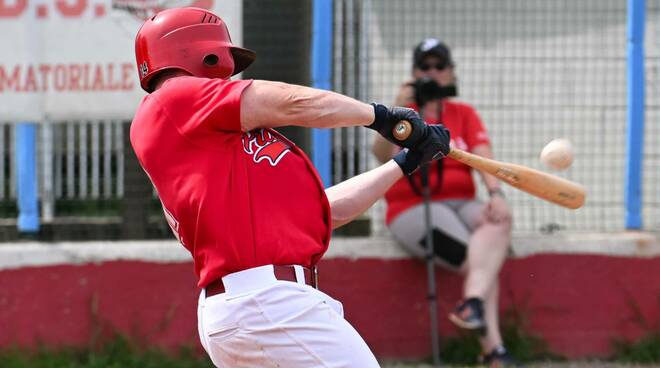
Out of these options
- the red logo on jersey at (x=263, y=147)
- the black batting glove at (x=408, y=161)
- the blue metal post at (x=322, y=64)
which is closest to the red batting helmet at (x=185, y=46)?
the red logo on jersey at (x=263, y=147)

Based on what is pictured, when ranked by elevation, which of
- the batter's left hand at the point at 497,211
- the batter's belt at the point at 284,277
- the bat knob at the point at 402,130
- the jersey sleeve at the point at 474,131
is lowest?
the batter's left hand at the point at 497,211

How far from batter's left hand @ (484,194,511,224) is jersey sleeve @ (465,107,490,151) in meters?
0.34

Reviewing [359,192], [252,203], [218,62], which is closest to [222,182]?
[252,203]

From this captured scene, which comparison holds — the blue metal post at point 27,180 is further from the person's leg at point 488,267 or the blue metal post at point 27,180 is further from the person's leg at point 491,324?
the person's leg at point 491,324

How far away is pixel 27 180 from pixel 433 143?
3590 millimetres

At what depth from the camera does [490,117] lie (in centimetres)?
691

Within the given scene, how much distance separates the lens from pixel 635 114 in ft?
22.1

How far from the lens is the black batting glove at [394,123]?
3.52 m

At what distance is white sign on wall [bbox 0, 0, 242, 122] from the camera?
6.45 m

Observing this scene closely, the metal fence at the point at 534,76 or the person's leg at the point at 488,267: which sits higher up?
the metal fence at the point at 534,76

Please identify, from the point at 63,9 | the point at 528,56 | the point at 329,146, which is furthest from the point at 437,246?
the point at 63,9

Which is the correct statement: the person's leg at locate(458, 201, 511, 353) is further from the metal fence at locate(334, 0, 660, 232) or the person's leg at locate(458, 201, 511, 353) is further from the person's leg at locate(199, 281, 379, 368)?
the person's leg at locate(199, 281, 379, 368)

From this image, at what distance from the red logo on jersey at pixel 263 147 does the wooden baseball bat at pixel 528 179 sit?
0.60 meters

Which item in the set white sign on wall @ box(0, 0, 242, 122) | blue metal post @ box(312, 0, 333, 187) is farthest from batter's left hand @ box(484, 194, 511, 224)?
white sign on wall @ box(0, 0, 242, 122)
